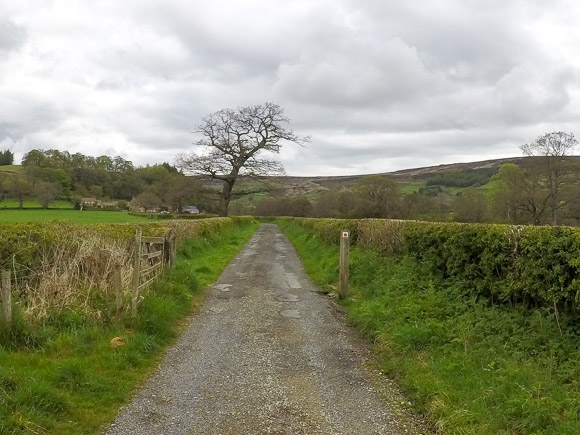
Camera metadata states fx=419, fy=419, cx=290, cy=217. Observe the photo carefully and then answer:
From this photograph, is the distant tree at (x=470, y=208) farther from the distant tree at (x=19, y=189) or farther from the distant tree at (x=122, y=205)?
the distant tree at (x=19, y=189)

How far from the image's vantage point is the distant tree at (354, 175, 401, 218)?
61.8 metres

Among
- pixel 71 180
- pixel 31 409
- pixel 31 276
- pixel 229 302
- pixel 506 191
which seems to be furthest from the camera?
pixel 71 180

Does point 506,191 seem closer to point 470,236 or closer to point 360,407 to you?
point 470,236

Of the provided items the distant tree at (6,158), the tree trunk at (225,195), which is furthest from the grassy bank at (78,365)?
the distant tree at (6,158)

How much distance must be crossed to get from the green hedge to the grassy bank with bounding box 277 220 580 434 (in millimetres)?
220

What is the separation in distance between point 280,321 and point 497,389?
4435 mm

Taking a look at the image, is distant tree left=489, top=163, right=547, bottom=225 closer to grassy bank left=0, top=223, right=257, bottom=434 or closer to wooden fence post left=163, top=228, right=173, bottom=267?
wooden fence post left=163, top=228, right=173, bottom=267

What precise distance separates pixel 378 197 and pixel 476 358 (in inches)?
2366

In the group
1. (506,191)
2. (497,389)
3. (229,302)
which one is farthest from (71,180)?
(497,389)

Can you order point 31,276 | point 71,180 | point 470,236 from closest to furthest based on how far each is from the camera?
point 31,276 → point 470,236 → point 71,180

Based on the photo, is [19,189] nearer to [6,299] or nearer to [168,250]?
[168,250]

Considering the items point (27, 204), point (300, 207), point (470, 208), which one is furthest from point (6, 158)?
point (470, 208)

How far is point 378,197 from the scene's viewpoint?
64.2 m

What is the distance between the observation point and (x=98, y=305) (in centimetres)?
711
